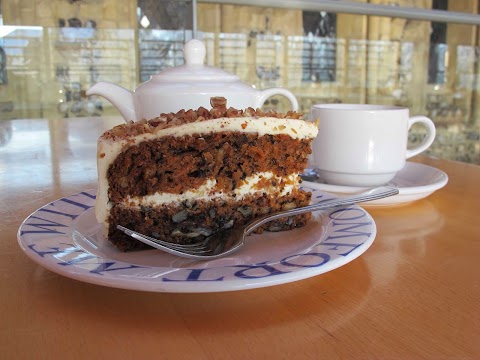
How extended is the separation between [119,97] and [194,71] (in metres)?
0.16

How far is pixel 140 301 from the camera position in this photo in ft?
1.34

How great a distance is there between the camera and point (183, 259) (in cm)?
49

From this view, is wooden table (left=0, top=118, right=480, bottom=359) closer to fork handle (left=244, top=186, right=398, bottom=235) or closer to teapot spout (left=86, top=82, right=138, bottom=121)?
fork handle (left=244, top=186, right=398, bottom=235)

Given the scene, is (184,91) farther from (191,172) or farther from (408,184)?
(408,184)

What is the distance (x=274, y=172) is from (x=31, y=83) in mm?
2464

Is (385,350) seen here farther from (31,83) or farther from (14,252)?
(31,83)

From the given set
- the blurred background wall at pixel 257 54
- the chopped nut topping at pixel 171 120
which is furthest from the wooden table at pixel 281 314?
the blurred background wall at pixel 257 54

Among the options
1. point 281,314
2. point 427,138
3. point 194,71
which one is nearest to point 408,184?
point 427,138

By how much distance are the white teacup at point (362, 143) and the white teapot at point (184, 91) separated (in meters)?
0.18

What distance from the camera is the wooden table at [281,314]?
1.09 feet

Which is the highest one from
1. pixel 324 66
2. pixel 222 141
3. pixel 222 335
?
pixel 324 66

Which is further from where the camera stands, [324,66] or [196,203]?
[324,66]

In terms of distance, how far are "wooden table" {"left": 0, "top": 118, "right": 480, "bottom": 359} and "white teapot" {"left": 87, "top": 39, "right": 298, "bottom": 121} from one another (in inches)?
15.2

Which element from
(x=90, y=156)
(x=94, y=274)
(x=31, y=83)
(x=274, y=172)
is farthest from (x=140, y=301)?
(x=31, y=83)
